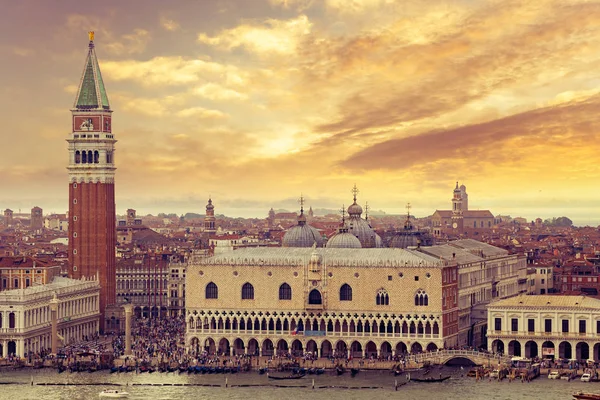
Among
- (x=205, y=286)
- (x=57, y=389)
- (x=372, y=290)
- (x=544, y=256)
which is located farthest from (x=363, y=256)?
(x=544, y=256)

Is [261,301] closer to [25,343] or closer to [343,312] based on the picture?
[343,312]

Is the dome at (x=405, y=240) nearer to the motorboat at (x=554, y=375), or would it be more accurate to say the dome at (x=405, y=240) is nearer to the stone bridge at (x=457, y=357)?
the stone bridge at (x=457, y=357)

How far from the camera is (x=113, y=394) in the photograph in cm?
7831

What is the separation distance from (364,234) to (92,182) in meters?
18.6

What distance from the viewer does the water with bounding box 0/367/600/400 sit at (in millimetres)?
77625

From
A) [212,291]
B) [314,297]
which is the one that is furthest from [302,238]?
[212,291]

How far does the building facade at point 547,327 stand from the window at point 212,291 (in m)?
16.0

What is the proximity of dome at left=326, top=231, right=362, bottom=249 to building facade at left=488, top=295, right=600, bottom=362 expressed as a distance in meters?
12.2

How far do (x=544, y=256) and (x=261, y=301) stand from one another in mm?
53330

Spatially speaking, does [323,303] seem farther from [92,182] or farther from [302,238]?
[92,182]

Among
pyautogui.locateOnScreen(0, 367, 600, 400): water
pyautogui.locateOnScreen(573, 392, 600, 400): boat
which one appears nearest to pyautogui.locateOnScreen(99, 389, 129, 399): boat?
Answer: pyautogui.locateOnScreen(0, 367, 600, 400): water

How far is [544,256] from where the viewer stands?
13812cm

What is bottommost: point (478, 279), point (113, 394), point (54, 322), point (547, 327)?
point (113, 394)

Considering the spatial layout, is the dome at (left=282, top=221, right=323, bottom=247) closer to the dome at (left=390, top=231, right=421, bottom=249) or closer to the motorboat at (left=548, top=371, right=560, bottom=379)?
the dome at (left=390, top=231, right=421, bottom=249)
